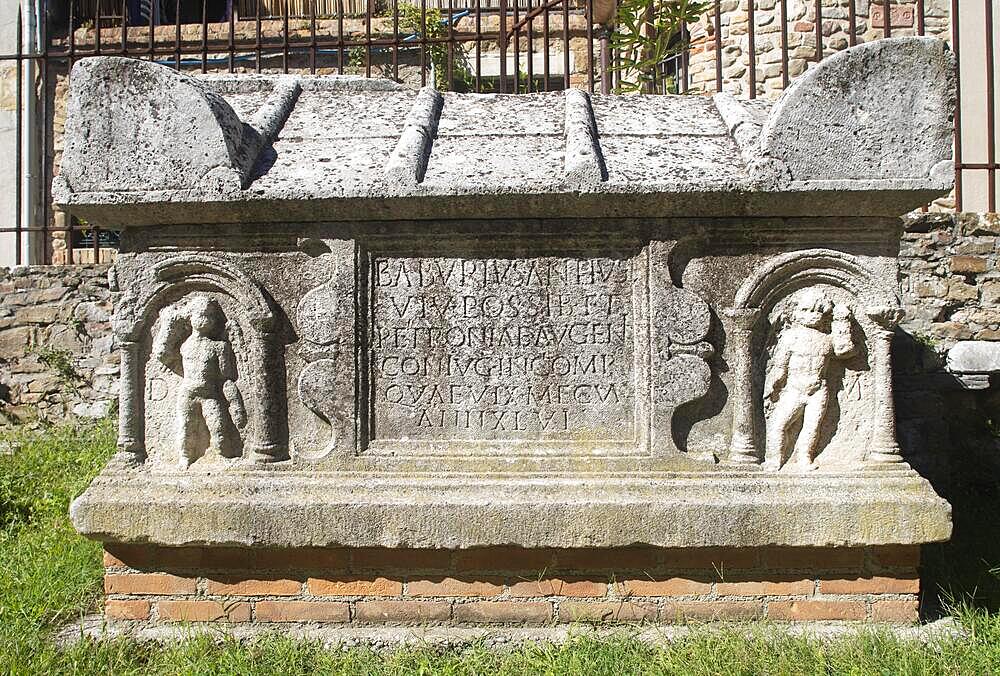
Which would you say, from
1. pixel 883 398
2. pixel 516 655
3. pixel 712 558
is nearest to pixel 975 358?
pixel 883 398

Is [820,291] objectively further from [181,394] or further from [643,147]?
[181,394]

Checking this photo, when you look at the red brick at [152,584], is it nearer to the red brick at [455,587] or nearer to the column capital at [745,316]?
the red brick at [455,587]

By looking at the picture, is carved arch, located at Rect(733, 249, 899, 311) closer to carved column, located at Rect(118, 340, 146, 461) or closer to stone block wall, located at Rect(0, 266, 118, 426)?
carved column, located at Rect(118, 340, 146, 461)

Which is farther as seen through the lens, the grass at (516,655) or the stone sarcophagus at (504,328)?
the stone sarcophagus at (504,328)

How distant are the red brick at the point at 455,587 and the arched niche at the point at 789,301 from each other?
0.99 m

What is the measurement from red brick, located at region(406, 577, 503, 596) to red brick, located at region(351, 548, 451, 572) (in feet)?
0.19

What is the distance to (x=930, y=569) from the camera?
11.1 feet

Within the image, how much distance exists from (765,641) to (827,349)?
1036 millimetres

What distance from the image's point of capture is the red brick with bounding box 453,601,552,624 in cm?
296

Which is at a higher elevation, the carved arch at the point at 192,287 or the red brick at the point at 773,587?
the carved arch at the point at 192,287

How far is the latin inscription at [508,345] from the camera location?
2982 millimetres

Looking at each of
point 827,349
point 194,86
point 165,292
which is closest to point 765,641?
point 827,349

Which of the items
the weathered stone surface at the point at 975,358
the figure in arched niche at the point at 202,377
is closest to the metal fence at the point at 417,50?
the weathered stone surface at the point at 975,358

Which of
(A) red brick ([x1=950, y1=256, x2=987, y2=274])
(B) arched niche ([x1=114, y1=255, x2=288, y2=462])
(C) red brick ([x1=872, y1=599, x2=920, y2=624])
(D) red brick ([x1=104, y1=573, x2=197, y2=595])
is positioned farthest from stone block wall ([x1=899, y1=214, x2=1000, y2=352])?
(D) red brick ([x1=104, y1=573, x2=197, y2=595])
